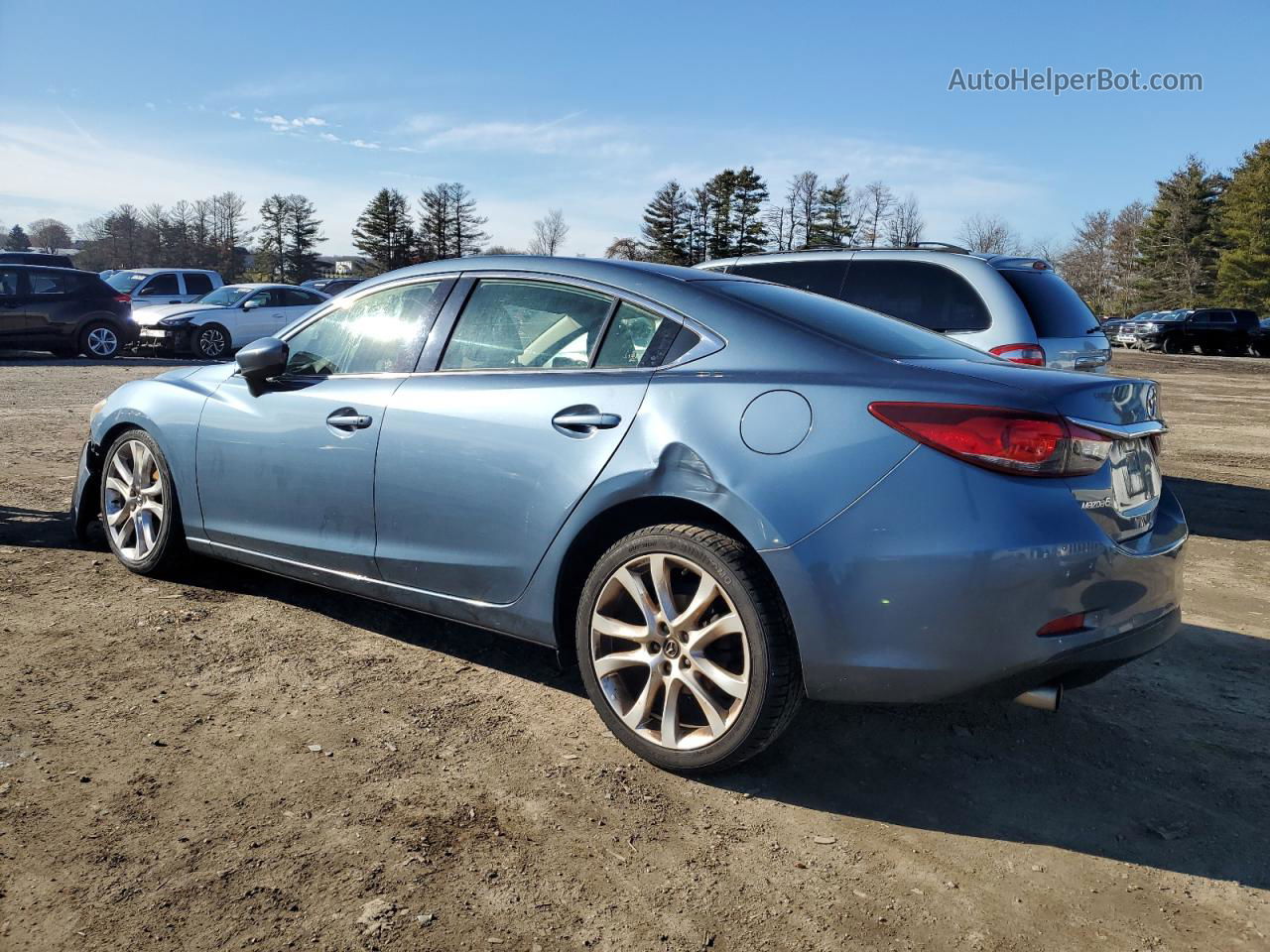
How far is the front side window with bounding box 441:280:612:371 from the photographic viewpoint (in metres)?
3.48

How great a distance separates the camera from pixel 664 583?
3.06 metres

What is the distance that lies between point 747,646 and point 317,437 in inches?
76.8

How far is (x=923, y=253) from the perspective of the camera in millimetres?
7367

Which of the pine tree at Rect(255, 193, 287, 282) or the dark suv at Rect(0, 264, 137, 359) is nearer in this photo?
the dark suv at Rect(0, 264, 137, 359)

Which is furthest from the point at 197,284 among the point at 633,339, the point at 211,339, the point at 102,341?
the point at 633,339

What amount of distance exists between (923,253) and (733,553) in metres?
5.12

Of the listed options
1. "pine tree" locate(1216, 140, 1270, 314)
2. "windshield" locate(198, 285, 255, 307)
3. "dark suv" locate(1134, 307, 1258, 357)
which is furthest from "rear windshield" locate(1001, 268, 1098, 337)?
"pine tree" locate(1216, 140, 1270, 314)

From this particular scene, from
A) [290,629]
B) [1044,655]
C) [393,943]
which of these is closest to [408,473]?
[290,629]

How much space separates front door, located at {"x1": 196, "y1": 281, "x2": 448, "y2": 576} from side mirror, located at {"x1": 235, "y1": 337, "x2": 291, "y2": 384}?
52mm

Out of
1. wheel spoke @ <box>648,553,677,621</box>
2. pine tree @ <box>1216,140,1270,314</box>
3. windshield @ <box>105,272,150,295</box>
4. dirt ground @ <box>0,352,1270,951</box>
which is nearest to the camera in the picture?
dirt ground @ <box>0,352,1270,951</box>

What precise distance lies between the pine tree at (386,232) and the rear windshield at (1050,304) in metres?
96.3

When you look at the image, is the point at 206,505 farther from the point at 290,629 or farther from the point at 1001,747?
the point at 1001,747

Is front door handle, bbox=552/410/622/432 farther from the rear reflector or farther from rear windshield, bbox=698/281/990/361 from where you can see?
the rear reflector

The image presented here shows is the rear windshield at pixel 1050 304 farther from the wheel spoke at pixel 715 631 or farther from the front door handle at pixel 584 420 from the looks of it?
the wheel spoke at pixel 715 631
